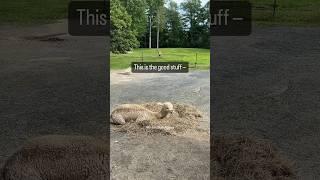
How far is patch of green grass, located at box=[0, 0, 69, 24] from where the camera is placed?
19.4ft

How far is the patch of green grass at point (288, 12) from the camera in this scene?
22.5 ft

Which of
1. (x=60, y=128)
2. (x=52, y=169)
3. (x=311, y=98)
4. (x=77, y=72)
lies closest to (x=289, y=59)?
(x=311, y=98)

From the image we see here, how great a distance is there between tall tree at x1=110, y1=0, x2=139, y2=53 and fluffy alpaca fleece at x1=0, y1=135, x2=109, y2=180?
780mm

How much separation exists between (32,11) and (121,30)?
4066mm

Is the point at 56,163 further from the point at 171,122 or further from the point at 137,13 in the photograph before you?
the point at 171,122

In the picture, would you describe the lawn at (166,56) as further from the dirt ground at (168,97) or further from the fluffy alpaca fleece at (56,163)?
the fluffy alpaca fleece at (56,163)

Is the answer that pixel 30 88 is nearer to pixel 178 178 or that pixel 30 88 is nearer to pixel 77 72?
pixel 77 72

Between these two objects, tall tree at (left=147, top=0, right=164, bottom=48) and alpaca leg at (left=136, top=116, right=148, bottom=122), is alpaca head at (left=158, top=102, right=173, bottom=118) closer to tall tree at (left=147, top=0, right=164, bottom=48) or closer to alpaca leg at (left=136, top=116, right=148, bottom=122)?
alpaca leg at (left=136, top=116, right=148, bottom=122)

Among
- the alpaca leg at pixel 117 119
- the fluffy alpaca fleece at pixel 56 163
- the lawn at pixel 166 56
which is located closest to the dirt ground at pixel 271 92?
the alpaca leg at pixel 117 119

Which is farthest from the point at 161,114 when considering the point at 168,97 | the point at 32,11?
the point at 32,11

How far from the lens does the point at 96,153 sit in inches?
144

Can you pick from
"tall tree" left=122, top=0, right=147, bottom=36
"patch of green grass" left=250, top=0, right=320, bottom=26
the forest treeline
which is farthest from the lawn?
"patch of green grass" left=250, top=0, right=320, bottom=26

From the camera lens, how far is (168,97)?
16.3 feet

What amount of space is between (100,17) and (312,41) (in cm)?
527
